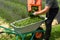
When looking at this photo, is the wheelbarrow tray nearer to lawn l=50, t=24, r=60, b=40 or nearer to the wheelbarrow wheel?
the wheelbarrow wheel

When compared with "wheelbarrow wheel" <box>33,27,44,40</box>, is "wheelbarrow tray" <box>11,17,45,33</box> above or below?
above

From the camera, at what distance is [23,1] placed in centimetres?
892

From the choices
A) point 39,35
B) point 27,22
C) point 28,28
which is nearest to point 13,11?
point 39,35

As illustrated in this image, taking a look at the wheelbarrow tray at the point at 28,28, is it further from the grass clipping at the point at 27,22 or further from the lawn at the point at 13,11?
the lawn at the point at 13,11

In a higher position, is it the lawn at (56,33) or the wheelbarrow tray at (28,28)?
the wheelbarrow tray at (28,28)

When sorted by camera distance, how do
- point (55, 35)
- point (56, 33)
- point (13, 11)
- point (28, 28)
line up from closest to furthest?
point (28, 28) → point (55, 35) → point (56, 33) → point (13, 11)

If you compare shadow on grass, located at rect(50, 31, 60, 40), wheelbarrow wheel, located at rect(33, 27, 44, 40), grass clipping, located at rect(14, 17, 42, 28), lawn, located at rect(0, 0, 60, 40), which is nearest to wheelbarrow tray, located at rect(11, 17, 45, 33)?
grass clipping, located at rect(14, 17, 42, 28)

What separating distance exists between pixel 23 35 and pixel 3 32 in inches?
36.6

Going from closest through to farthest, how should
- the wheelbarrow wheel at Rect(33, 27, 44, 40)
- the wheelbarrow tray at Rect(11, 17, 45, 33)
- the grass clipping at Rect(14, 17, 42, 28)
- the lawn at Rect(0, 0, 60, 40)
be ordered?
the wheelbarrow tray at Rect(11, 17, 45, 33), the grass clipping at Rect(14, 17, 42, 28), the wheelbarrow wheel at Rect(33, 27, 44, 40), the lawn at Rect(0, 0, 60, 40)

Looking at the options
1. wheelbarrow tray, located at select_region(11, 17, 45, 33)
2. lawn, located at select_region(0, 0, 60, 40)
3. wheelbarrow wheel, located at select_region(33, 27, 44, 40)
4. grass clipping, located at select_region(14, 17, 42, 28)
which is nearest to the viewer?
wheelbarrow tray, located at select_region(11, 17, 45, 33)

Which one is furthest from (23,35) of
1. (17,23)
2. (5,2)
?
(5,2)

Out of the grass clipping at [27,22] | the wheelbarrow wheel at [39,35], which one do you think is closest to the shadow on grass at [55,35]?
the wheelbarrow wheel at [39,35]

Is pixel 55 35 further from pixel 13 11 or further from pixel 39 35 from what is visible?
pixel 13 11

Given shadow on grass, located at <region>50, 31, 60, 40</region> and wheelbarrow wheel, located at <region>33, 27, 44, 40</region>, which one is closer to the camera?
wheelbarrow wheel, located at <region>33, 27, 44, 40</region>
